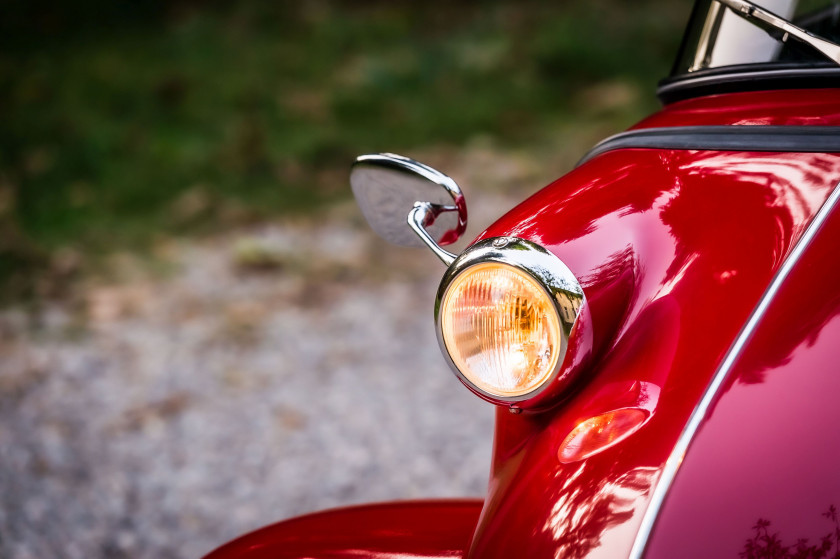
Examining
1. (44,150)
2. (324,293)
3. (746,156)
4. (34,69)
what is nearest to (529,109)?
(324,293)

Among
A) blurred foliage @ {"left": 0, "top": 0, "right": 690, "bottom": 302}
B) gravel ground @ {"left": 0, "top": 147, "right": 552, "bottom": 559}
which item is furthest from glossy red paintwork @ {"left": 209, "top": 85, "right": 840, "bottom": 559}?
blurred foliage @ {"left": 0, "top": 0, "right": 690, "bottom": 302}

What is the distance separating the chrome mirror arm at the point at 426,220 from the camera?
3.88 feet

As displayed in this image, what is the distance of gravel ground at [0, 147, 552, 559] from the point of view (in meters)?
2.52

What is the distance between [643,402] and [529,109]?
17.8 feet

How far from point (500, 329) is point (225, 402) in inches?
95.5

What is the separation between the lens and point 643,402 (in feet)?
2.98

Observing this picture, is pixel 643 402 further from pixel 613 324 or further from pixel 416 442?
pixel 416 442

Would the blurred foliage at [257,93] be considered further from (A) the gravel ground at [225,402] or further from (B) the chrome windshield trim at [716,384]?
(B) the chrome windshield trim at [716,384]

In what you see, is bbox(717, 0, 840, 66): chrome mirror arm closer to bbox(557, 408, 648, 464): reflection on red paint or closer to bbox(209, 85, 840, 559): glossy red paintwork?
bbox(209, 85, 840, 559): glossy red paintwork

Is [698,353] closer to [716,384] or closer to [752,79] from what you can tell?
[716,384]

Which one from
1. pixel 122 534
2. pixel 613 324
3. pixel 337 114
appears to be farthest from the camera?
pixel 337 114

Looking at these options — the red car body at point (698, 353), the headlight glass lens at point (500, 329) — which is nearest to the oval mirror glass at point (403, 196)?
the red car body at point (698, 353)

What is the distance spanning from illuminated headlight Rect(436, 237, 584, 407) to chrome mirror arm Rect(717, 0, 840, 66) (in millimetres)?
579

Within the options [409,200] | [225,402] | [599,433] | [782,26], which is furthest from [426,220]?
[225,402]
